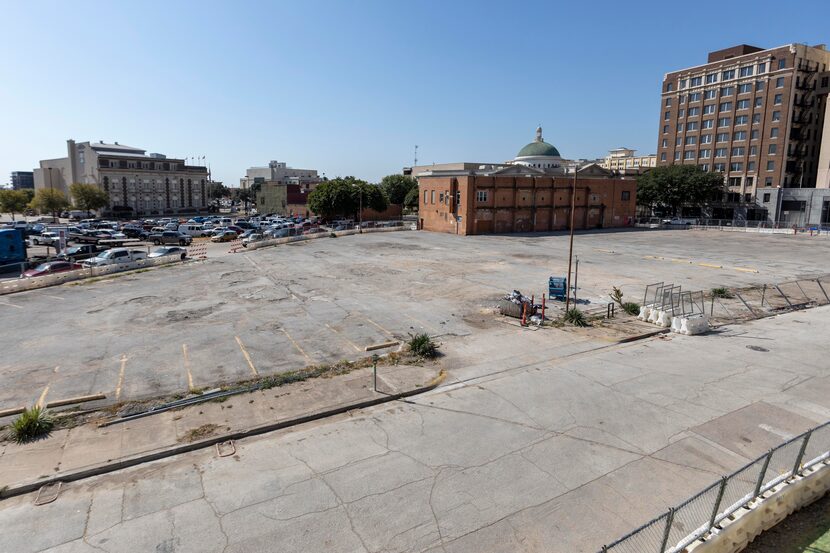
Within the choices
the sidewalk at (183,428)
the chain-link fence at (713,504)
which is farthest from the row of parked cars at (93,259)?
the chain-link fence at (713,504)

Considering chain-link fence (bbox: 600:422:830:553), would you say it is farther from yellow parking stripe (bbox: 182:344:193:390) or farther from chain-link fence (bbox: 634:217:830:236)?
chain-link fence (bbox: 634:217:830:236)

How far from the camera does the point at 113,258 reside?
125 ft

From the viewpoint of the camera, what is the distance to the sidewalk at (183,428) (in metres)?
11.0

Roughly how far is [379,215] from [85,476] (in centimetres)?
8585

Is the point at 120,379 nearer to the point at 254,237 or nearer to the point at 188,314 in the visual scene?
the point at 188,314

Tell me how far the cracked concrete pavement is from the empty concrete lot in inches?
161

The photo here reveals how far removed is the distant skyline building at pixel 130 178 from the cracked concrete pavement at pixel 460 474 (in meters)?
118

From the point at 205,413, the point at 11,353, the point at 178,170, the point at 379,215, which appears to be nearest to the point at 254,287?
the point at 11,353

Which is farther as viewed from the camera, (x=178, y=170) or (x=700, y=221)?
(x=178, y=170)

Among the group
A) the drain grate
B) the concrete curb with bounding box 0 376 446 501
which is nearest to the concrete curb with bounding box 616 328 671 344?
the concrete curb with bounding box 0 376 446 501

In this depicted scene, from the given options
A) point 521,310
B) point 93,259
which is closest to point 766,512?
point 521,310

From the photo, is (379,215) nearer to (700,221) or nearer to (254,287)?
(700,221)

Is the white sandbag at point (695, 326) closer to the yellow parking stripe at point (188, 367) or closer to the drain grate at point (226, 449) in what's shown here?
the drain grate at point (226, 449)

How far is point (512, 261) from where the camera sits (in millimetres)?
42969
